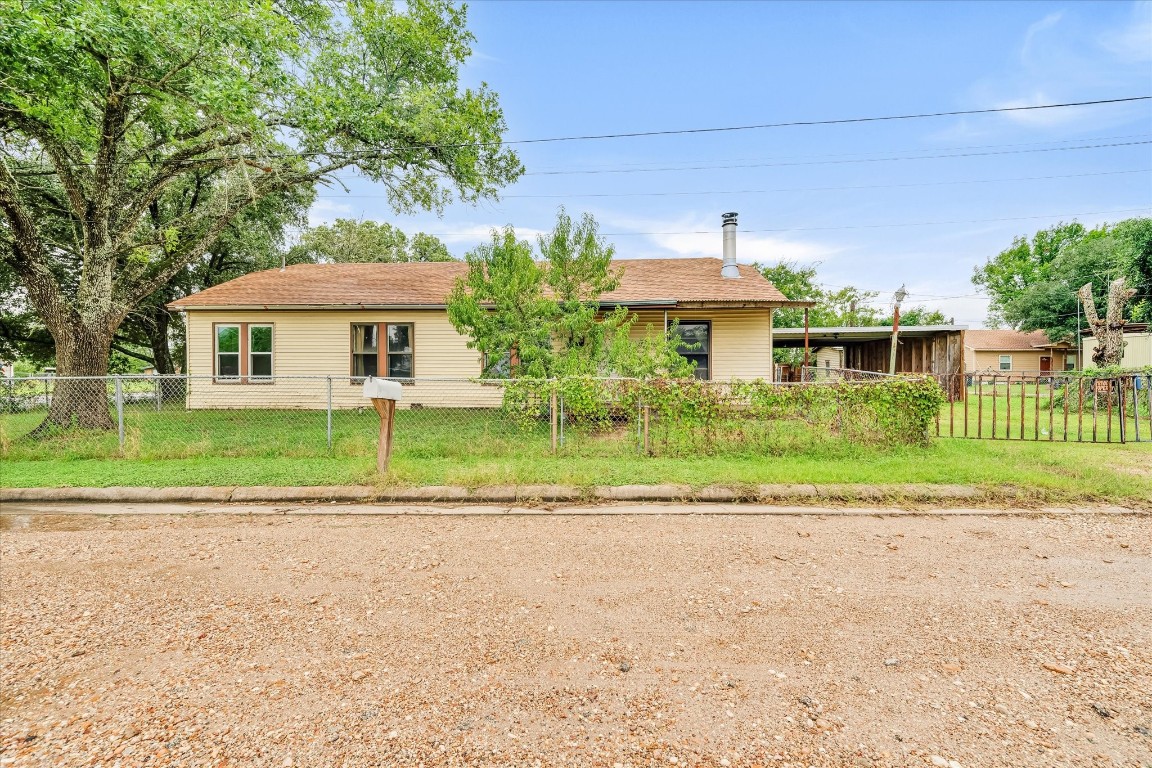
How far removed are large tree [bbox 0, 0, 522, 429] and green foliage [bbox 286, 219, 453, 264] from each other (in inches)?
574

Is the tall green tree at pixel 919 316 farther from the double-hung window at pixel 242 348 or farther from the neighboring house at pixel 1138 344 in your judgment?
the double-hung window at pixel 242 348

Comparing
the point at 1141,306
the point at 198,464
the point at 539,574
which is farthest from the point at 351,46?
the point at 1141,306

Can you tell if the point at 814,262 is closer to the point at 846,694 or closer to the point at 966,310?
the point at 966,310

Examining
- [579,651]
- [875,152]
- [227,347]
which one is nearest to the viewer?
[579,651]

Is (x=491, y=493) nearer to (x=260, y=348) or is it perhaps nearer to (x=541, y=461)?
(x=541, y=461)

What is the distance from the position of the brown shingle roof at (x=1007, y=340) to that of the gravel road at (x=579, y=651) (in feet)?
130

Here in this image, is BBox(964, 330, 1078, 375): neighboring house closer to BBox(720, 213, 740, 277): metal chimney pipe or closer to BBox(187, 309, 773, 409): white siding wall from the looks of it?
BBox(720, 213, 740, 277): metal chimney pipe

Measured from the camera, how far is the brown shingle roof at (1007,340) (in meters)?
34.5

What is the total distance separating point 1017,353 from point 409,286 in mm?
42057

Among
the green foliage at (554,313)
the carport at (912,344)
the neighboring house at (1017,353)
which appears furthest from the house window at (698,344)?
the neighboring house at (1017,353)

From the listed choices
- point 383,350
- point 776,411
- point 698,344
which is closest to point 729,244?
point 698,344

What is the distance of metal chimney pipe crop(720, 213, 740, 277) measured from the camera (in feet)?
45.8

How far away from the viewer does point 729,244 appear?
14016 millimetres

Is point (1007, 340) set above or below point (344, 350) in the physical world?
above
